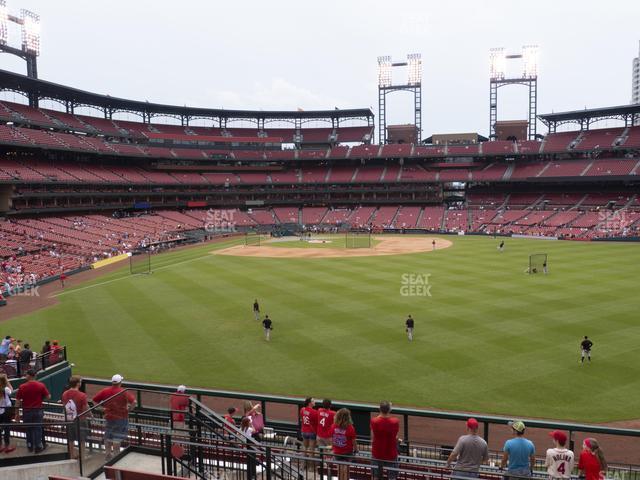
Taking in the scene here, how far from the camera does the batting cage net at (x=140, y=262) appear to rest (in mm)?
46419

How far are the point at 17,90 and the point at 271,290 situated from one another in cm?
6308

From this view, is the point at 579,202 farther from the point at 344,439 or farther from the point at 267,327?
the point at 344,439

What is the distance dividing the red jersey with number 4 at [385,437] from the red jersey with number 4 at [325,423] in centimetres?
166

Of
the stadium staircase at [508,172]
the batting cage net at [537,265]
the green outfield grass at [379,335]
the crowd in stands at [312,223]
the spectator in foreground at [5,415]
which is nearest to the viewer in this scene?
the spectator in foreground at [5,415]

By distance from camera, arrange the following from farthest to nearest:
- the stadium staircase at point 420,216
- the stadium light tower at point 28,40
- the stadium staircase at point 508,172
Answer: the stadium staircase at point 508,172, the stadium staircase at point 420,216, the stadium light tower at point 28,40

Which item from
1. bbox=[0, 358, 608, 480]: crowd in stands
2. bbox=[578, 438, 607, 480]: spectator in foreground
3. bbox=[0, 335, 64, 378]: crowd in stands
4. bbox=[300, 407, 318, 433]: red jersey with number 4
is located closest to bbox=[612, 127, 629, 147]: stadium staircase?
bbox=[0, 358, 608, 480]: crowd in stands

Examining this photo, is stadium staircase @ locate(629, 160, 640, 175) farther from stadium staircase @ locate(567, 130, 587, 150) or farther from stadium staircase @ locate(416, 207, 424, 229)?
stadium staircase @ locate(416, 207, 424, 229)

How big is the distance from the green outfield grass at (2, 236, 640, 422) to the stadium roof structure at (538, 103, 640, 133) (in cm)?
5749

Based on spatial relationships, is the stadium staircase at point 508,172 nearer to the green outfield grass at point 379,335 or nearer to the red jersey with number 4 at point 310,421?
the green outfield grass at point 379,335

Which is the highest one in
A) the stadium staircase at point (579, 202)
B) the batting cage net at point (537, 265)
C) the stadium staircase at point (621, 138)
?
the stadium staircase at point (621, 138)

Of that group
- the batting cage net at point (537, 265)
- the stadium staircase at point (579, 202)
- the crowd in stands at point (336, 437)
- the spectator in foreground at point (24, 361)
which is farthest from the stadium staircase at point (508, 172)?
the spectator in foreground at point (24, 361)

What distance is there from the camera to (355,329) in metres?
24.7

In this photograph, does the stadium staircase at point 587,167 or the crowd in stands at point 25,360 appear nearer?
the crowd in stands at point 25,360

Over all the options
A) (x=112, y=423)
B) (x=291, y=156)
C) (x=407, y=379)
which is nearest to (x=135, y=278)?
(x=407, y=379)
